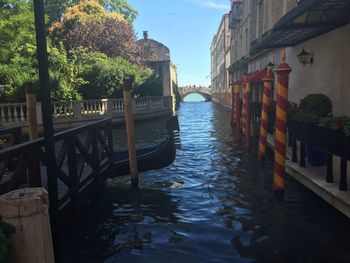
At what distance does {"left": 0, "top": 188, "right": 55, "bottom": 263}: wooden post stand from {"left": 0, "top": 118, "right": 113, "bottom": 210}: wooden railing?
3.35 feet

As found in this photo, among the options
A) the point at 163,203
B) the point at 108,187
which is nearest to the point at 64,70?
the point at 108,187

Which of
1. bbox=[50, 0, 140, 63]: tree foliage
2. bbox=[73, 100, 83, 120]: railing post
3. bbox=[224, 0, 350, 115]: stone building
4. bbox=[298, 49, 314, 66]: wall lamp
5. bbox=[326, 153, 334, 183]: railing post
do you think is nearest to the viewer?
bbox=[326, 153, 334, 183]: railing post

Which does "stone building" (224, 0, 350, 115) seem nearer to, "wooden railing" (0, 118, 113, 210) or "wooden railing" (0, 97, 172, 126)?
"wooden railing" (0, 118, 113, 210)

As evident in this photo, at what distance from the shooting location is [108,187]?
25.8 feet

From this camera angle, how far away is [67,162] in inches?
214

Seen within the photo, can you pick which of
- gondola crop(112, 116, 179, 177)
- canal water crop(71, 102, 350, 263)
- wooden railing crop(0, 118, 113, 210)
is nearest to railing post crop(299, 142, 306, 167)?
canal water crop(71, 102, 350, 263)

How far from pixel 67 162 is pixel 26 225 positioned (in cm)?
299

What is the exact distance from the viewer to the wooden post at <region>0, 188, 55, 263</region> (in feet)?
8.16

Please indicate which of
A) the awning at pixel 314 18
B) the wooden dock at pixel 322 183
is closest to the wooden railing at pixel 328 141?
the wooden dock at pixel 322 183

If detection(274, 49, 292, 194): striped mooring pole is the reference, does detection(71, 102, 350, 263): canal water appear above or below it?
below

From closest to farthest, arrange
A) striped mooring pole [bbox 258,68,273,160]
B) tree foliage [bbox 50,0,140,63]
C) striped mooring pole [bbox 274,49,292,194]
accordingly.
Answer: striped mooring pole [bbox 274,49,292,194] < striped mooring pole [bbox 258,68,273,160] < tree foliage [bbox 50,0,140,63]

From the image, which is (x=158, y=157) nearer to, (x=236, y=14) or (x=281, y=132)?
(x=281, y=132)

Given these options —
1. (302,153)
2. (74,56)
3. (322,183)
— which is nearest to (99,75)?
(74,56)

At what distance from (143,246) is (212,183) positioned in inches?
133
